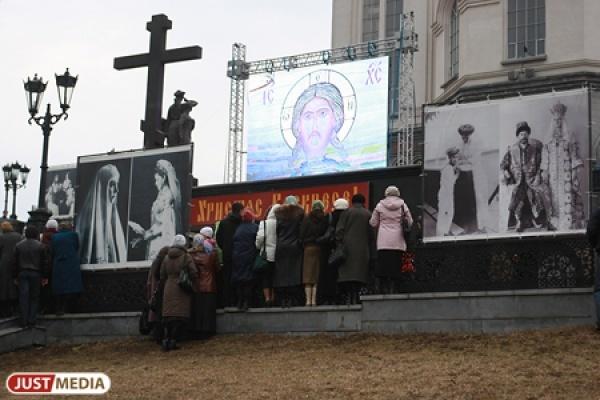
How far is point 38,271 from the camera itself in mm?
19688

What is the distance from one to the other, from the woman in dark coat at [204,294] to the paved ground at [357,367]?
28 cm

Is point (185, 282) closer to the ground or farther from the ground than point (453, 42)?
closer to the ground

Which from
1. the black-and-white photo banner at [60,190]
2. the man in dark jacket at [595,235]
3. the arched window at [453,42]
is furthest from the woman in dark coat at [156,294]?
the arched window at [453,42]

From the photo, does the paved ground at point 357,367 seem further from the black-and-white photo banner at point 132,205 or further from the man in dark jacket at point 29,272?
the black-and-white photo banner at point 132,205

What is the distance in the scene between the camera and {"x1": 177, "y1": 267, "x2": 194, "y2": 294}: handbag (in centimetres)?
1797

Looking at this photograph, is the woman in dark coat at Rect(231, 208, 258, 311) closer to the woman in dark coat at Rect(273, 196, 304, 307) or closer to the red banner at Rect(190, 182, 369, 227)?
the woman in dark coat at Rect(273, 196, 304, 307)

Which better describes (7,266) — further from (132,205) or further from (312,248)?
(312,248)

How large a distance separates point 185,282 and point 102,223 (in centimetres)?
345

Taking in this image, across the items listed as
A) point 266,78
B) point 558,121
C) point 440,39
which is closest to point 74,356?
point 558,121

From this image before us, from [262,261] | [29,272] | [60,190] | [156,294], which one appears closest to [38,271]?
[29,272]

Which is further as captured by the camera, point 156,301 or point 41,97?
point 41,97

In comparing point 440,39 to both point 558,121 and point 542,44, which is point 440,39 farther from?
point 558,121

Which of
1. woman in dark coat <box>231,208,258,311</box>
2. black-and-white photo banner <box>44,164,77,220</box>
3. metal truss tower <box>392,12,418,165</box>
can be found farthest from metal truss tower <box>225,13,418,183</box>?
woman in dark coat <box>231,208,258,311</box>

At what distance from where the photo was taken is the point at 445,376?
14.0m
